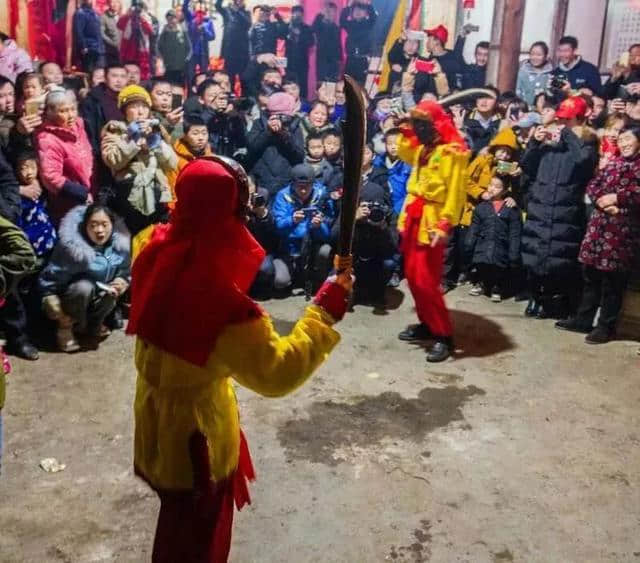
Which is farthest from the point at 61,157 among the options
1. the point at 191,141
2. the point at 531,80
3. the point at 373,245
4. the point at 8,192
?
the point at 531,80

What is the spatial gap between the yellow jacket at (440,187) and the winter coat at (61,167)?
2655 mm

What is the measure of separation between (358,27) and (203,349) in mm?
10170

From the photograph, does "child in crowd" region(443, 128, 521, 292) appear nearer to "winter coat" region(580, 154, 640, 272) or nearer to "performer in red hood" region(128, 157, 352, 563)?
"winter coat" region(580, 154, 640, 272)

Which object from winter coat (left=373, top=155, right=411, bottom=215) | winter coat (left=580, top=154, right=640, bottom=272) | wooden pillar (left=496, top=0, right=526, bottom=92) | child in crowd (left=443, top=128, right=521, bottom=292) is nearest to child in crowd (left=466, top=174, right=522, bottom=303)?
child in crowd (left=443, top=128, right=521, bottom=292)

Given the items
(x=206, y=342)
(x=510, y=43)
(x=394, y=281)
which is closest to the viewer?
(x=206, y=342)

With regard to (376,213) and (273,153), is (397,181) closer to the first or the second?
(376,213)

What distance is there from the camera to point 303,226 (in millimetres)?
6820

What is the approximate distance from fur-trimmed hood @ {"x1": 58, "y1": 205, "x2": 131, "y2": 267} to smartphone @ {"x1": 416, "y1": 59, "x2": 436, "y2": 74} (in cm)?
600

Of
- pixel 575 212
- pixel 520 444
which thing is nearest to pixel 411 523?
pixel 520 444

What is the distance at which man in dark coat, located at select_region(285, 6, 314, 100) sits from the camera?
10.8 metres

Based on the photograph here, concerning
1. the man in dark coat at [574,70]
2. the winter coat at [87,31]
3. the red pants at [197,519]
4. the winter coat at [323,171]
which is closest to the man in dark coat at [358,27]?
the man in dark coat at [574,70]

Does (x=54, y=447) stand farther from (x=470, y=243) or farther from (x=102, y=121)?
(x=470, y=243)

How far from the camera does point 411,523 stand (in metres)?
3.43

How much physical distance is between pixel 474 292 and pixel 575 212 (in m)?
1.38
